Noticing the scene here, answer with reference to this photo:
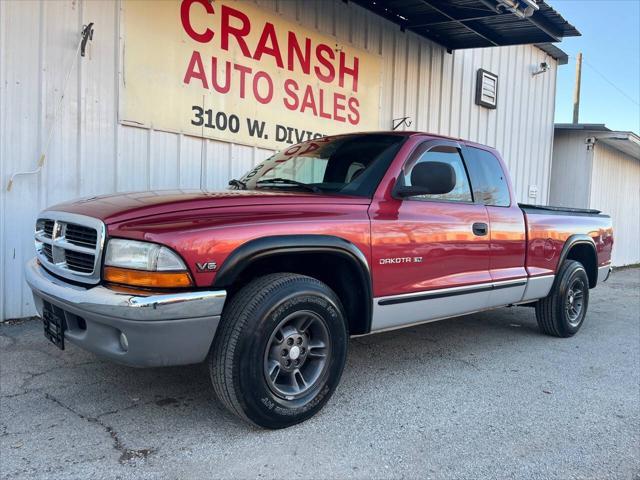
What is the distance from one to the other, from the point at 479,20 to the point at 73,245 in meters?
7.60

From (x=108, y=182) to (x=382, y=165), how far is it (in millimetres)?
3250

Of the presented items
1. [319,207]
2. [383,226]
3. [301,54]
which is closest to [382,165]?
[383,226]

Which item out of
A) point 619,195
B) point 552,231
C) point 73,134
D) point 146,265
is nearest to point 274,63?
point 73,134

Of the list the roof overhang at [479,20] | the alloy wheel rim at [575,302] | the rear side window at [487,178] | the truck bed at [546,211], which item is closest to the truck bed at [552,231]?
the truck bed at [546,211]

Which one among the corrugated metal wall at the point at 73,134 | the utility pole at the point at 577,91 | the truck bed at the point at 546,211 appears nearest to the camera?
the corrugated metal wall at the point at 73,134

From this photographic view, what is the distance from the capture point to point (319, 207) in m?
3.25

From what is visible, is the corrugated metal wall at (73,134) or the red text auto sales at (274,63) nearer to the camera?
the corrugated metal wall at (73,134)

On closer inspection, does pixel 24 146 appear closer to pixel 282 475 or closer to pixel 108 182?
pixel 108 182

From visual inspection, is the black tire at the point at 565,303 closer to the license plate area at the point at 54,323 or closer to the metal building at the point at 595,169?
the license plate area at the point at 54,323

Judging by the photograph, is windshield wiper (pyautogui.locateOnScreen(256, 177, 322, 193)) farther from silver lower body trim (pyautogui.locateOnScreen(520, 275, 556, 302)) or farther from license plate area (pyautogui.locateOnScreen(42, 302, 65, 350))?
silver lower body trim (pyautogui.locateOnScreen(520, 275, 556, 302))

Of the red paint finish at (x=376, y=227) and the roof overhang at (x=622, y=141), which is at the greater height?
the roof overhang at (x=622, y=141)

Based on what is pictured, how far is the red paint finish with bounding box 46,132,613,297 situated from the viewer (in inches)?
107

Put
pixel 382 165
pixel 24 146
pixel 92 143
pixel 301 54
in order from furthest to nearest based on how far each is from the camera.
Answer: pixel 301 54
pixel 92 143
pixel 24 146
pixel 382 165

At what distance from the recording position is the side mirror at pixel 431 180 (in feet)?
11.8
